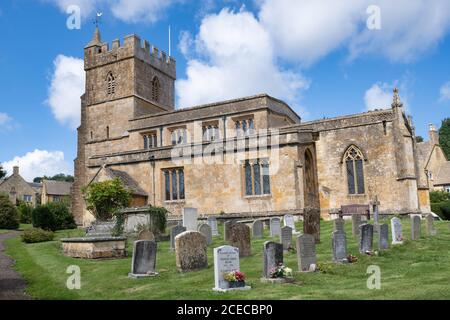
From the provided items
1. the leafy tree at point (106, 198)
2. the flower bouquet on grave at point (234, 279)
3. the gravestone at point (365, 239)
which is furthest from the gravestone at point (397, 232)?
the leafy tree at point (106, 198)

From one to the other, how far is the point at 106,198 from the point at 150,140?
40.4ft

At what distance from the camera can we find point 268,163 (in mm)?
27031

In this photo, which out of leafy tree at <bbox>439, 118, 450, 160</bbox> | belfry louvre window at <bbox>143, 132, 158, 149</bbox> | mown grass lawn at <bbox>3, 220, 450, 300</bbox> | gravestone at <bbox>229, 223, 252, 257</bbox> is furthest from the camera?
leafy tree at <bbox>439, 118, 450, 160</bbox>

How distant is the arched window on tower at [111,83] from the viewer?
41487 mm

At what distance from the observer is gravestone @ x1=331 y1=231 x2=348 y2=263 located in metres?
13.0

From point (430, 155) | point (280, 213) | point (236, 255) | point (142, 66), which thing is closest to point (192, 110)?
point (142, 66)

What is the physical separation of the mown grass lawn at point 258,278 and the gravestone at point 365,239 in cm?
45

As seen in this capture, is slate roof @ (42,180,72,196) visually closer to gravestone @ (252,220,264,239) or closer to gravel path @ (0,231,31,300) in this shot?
gravestone @ (252,220,264,239)

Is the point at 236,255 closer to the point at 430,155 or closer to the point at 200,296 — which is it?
the point at 200,296

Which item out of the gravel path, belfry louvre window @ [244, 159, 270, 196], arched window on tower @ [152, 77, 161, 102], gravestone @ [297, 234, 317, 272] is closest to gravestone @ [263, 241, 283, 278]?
gravestone @ [297, 234, 317, 272]

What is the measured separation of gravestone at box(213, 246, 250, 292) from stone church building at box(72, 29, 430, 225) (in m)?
15.0

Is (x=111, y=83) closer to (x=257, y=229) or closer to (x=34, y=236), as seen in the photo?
(x=34, y=236)

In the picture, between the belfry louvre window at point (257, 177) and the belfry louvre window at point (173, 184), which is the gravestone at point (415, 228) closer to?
the belfry louvre window at point (257, 177)
